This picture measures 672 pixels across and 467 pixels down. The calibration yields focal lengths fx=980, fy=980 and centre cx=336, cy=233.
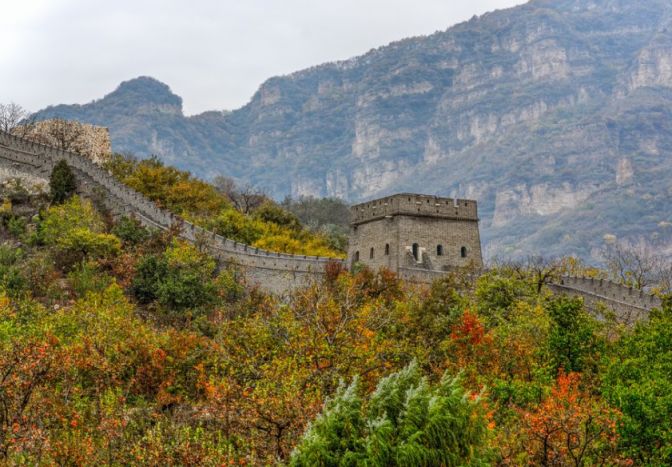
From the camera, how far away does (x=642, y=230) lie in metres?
154

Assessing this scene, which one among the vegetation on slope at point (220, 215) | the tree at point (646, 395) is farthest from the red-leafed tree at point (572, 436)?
the vegetation on slope at point (220, 215)

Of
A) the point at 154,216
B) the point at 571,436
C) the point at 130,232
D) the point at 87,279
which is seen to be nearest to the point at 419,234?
the point at 154,216

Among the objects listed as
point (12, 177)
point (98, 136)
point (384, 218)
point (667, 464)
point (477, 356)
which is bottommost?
point (667, 464)

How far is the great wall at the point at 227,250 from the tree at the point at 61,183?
90 centimetres

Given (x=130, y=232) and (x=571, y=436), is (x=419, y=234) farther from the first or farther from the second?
(x=571, y=436)

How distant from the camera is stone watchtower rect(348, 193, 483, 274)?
5178cm

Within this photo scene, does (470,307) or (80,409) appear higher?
(470,307)

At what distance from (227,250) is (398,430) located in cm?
3635

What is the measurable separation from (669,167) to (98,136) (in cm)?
12999

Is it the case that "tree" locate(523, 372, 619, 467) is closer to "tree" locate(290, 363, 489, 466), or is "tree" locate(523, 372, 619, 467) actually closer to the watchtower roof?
"tree" locate(290, 363, 489, 466)

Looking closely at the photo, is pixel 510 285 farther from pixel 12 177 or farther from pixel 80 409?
pixel 12 177

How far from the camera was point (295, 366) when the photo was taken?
88.5 feet

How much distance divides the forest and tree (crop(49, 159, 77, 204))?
4.68 ft

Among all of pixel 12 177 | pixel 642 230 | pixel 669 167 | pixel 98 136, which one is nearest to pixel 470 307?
pixel 12 177
